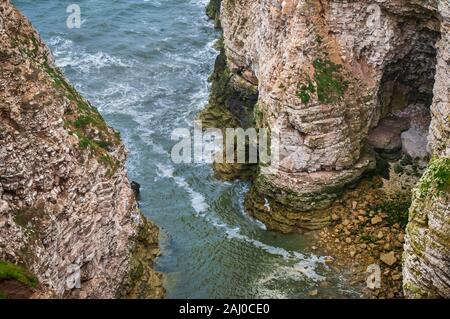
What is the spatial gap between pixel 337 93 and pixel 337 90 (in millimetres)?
162

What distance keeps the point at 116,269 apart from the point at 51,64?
30.7 ft

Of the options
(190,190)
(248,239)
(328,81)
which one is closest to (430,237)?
(328,81)

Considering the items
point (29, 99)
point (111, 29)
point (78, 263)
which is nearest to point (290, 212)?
point (78, 263)

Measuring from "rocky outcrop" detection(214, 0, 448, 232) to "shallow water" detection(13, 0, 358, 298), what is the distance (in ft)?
8.43

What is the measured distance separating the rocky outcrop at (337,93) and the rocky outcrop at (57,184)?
928 cm

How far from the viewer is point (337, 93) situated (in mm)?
29984

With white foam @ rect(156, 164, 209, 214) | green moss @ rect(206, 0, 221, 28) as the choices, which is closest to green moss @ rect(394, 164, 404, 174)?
white foam @ rect(156, 164, 209, 214)

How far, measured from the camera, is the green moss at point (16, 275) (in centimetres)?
1744

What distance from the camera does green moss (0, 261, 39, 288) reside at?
57.2 feet

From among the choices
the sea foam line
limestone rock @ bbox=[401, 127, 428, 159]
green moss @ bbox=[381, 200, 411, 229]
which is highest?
limestone rock @ bbox=[401, 127, 428, 159]

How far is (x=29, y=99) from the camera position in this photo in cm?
2172

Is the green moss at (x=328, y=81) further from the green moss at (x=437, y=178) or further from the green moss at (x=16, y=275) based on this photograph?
the green moss at (x=16, y=275)

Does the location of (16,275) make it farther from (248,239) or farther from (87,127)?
(248,239)

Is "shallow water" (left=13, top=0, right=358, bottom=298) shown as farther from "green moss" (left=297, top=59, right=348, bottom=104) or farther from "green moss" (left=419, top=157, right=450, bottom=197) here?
"green moss" (left=419, top=157, right=450, bottom=197)
